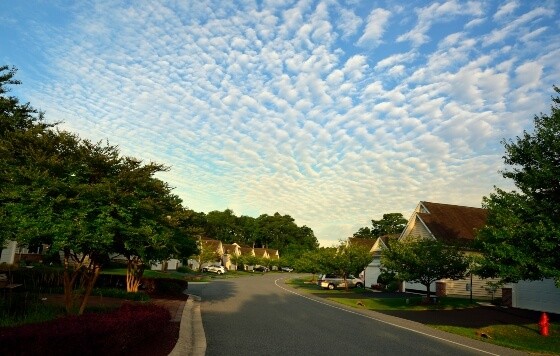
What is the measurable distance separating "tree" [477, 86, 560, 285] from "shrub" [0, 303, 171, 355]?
12.3m

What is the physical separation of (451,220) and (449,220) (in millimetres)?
204

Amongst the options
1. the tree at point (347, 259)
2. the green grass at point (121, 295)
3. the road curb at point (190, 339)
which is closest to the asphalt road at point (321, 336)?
the road curb at point (190, 339)

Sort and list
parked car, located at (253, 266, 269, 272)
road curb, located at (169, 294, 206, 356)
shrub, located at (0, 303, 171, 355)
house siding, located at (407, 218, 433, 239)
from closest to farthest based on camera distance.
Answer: shrub, located at (0, 303, 171, 355), road curb, located at (169, 294, 206, 356), house siding, located at (407, 218, 433, 239), parked car, located at (253, 266, 269, 272)

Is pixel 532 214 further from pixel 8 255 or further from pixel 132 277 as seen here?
pixel 8 255

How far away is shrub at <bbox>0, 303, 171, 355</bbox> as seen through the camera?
5.60m

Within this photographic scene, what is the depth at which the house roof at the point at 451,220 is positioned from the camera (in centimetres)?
3347

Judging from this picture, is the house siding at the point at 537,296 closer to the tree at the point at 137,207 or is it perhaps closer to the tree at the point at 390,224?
the tree at the point at 137,207

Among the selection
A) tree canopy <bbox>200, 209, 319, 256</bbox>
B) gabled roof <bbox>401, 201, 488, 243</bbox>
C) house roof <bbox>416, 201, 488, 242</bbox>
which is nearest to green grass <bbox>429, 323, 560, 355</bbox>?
house roof <bbox>416, 201, 488, 242</bbox>

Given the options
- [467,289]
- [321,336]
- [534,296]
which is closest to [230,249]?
[467,289]

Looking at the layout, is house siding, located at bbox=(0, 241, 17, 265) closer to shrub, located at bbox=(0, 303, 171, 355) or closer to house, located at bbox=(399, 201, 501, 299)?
shrub, located at bbox=(0, 303, 171, 355)

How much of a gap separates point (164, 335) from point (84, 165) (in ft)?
17.0

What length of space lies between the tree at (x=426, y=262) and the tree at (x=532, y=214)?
8.17m

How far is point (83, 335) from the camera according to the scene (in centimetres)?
652

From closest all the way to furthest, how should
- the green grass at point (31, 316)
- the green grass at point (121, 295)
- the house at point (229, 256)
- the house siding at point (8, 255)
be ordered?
1. the green grass at point (31, 316)
2. the green grass at point (121, 295)
3. the house siding at point (8, 255)
4. the house at point (229, 256)
